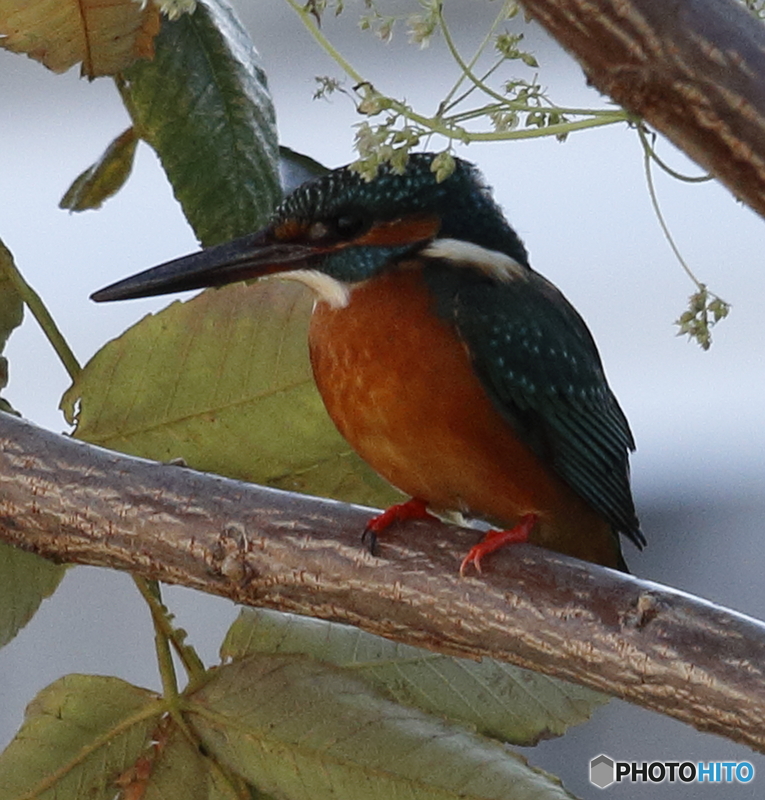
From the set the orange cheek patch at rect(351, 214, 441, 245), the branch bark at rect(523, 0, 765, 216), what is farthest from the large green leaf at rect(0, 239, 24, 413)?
the branch bark at rect(523, 0, 765, 216)

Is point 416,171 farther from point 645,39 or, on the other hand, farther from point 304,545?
point 645,39

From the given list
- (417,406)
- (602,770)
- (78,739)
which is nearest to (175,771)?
(78,739)

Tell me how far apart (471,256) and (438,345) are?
0.24 feet

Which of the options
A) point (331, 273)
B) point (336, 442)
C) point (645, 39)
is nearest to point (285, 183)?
point (331, 273)

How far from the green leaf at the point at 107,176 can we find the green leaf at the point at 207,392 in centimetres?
13

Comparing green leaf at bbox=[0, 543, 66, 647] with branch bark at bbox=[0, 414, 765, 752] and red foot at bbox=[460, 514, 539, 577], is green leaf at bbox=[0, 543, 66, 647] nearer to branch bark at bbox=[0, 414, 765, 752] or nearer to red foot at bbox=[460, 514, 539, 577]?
branch bark at bbox=[0, 414, 765, 752]

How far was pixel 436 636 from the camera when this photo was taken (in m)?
0.70

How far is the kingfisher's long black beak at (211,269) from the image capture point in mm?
819

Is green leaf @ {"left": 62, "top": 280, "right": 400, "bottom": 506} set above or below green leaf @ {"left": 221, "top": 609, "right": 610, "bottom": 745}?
above

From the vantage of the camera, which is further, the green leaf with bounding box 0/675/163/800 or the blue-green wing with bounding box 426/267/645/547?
A: the blue-green wing with bounding box 426/267/645/547

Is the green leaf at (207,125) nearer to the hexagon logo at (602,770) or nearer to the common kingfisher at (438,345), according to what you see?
the common kingfisher at (438,345)

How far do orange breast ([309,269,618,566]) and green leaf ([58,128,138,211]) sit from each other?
0.17 meters

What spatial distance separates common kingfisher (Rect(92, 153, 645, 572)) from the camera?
852mm

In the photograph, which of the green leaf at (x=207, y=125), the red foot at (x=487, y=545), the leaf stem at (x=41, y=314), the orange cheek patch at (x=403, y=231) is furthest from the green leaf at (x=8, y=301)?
the red foot at (x=487, y=545)
